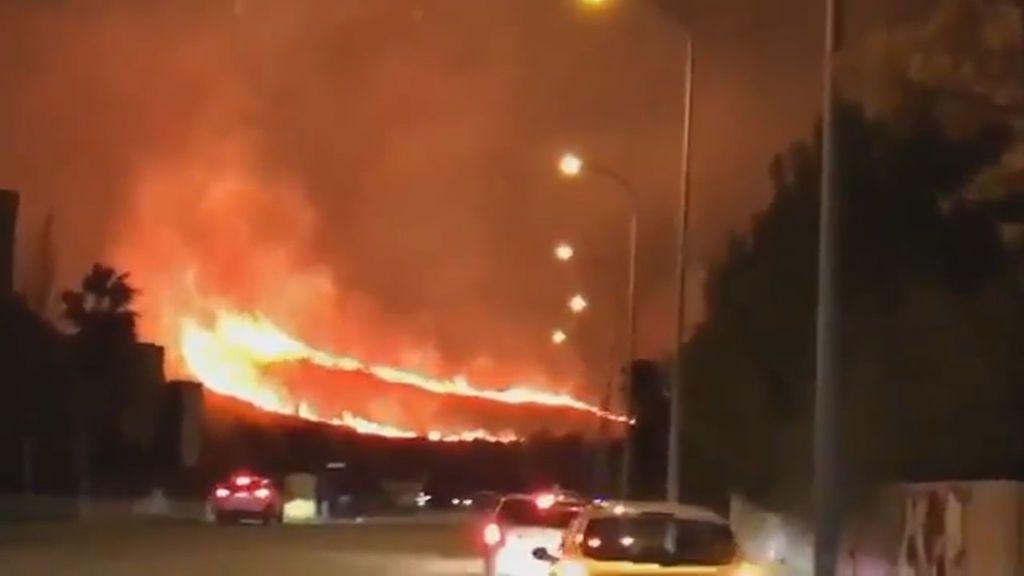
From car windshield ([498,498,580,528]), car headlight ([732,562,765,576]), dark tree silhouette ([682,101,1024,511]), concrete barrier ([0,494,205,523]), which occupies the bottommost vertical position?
car headlight ([732,562,765,576])

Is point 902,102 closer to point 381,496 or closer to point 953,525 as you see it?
point 953,525

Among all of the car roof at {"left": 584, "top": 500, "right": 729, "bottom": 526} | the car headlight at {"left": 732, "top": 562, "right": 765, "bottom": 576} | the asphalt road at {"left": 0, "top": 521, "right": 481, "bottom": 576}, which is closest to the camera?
the car headlight at {"left": 732, "top": 562, "right": 765, "bottom": 576}

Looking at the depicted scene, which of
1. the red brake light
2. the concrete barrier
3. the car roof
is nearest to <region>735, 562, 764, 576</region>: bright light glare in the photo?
the car roof

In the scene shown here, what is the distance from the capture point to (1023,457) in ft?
82.8

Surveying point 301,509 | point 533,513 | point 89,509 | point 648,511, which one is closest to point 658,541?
point 648,511

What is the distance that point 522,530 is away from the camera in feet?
101

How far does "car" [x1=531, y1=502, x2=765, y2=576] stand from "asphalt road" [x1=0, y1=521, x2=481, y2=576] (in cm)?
1578

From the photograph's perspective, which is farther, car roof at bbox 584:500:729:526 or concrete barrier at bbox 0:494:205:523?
concrete barrier at bbox 0:494:205:523

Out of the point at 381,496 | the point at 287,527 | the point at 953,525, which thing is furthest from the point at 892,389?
the point at 381,496

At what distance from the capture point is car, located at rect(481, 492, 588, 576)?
3008 centimetres

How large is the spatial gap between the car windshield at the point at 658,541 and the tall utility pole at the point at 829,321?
2104 mm

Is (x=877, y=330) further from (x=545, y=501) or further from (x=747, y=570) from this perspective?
(x=747, y=570)

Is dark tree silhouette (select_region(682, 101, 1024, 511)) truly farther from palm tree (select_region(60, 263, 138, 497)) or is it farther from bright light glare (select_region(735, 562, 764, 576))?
palm tree (select_region(60, 263, 138, 497))

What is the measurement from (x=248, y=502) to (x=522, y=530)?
3398 centimetres
